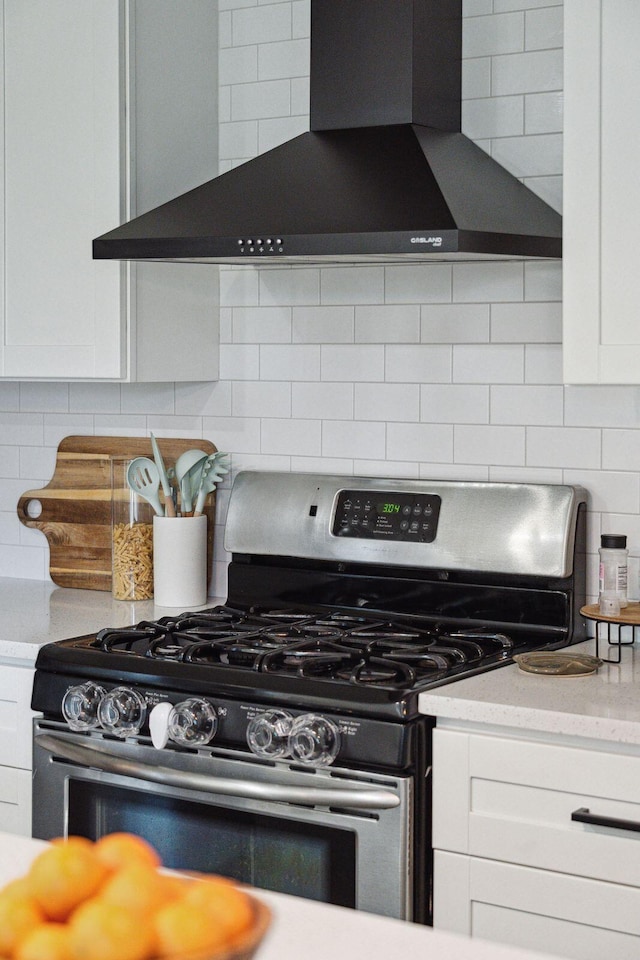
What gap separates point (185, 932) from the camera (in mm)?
854

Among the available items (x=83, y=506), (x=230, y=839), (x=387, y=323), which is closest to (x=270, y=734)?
(x=230, y=839)

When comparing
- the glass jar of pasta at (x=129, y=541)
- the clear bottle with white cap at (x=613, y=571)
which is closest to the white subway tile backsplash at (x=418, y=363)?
the clear bottle with white cap at (x=613, y=571)

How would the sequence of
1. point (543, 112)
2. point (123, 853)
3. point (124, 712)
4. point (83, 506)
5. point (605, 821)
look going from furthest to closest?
1. point (83, 506)
2. point (543, 112)
3. point (124, 712)
4. point (605, 821)
5. point (123, 853)

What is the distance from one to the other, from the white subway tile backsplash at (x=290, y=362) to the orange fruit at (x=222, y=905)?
2.16m

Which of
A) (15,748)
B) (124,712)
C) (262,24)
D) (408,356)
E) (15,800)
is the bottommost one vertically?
(15,800)

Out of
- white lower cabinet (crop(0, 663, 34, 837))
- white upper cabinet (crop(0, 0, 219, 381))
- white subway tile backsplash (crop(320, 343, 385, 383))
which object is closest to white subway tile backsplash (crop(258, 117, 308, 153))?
white upper cabinet (crop(0, 0, 219, 381))

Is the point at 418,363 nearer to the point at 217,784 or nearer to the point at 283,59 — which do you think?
the point at 283,59

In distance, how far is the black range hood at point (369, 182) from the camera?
90.5 inches

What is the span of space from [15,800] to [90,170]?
4.68 ft

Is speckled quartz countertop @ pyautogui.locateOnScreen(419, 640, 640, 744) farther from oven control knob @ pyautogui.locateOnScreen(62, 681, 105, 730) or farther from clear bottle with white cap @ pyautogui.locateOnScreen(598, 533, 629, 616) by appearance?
oven control knob @ pyautogui.locateOnScreen(62, 681, 105, 730)

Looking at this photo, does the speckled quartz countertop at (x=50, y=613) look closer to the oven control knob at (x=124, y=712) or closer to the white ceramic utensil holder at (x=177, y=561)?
the white ceramic utensil holder at (x=177, y=561)

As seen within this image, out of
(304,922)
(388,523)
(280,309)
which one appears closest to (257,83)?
(280,309)

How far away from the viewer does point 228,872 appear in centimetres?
223

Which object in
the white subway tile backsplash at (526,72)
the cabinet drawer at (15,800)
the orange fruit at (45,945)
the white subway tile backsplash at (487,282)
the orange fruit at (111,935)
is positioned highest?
the white subway tile backsplash at (526,72)
